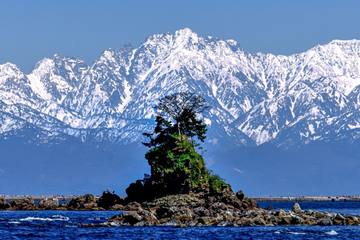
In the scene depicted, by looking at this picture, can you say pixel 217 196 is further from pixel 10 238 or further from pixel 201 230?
pixel 10 238

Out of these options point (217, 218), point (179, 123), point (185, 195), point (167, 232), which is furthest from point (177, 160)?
point (167, 232)

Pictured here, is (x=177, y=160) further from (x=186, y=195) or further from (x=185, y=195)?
(x=186, y=195)

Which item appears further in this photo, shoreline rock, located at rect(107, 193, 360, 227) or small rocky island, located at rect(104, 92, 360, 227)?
small rocky island, located at rect(104, 92, 360, 227)

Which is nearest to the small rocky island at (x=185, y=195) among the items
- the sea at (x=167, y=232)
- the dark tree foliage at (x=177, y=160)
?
the dark tree foliage at (x=177, y=160)

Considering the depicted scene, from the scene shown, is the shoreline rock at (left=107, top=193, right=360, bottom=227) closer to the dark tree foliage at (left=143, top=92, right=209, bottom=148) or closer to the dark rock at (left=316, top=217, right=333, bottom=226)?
the dark rock at (left=316, top=217, right=333, bottom=226)

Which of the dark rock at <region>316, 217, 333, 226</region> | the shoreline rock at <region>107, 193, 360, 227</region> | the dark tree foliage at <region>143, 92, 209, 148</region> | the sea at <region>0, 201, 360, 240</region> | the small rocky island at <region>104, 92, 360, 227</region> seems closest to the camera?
the sea at <region>0, 201, 360, 240</region>

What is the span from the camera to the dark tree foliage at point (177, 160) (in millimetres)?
182500

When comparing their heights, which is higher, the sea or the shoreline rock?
the shoreline rock

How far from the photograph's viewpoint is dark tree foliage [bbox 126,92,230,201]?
182m

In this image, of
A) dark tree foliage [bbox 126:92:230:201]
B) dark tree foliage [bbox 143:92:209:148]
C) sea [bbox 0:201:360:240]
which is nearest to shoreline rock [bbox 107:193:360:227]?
sea [bbox 0:201:360:240]

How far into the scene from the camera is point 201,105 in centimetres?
19688

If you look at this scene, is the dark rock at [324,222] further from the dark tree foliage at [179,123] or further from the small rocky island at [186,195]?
the dark tree foliage at [179,123]

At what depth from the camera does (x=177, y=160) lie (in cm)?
18512

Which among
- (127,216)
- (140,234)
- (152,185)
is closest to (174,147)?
(152,185)
